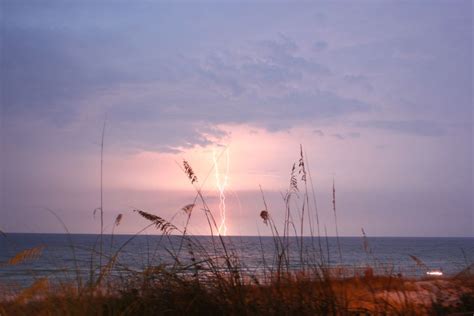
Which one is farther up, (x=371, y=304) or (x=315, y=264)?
(x=315, y=264)

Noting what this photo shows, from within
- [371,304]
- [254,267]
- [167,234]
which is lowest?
[371,304]

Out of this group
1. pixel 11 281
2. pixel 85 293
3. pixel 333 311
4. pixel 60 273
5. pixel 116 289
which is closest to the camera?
pixel 333 311

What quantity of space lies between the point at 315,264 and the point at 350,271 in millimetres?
1847

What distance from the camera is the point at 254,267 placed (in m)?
4.77

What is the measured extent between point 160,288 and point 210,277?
440 mm

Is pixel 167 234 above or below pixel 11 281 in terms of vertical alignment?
above

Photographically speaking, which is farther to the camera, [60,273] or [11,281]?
[11,281]

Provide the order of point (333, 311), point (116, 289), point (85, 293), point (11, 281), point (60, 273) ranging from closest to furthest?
point (333, 311) < point (85, 293) < point (116, 289) < point (60, 273) < point (11, 281)

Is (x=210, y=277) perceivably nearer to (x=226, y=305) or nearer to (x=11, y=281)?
(x=226, y=305)

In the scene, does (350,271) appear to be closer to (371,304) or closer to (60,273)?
(371,304)

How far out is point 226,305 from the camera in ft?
14.1

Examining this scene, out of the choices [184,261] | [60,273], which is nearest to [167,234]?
[184,261]

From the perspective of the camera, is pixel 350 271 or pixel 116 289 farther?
pixel 350 271

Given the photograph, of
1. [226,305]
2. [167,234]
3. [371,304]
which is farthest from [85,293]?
[371,304]
